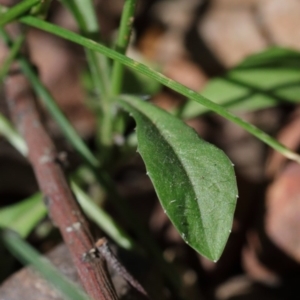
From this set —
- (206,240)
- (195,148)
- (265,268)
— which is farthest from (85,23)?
(265,268)

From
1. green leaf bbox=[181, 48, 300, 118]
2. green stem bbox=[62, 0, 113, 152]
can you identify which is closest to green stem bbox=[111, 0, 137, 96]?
green stem bbox=[62, 0, 113, 152]

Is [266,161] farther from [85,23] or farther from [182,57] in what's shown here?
[85,23]

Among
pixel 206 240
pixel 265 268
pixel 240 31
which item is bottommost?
pixel 265 268

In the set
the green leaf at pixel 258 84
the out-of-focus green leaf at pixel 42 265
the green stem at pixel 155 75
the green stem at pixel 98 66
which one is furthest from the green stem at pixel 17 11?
the green leaf at pixel 258 84

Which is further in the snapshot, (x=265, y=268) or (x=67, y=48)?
(x=67, y=48)

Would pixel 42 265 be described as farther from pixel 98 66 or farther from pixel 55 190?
pixel 98 66

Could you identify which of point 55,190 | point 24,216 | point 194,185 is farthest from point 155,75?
point 24,216

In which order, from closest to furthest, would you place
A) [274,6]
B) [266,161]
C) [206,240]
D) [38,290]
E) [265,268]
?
[206,240] → [38,290] → [265,268] → [266,161] → [274,6]
